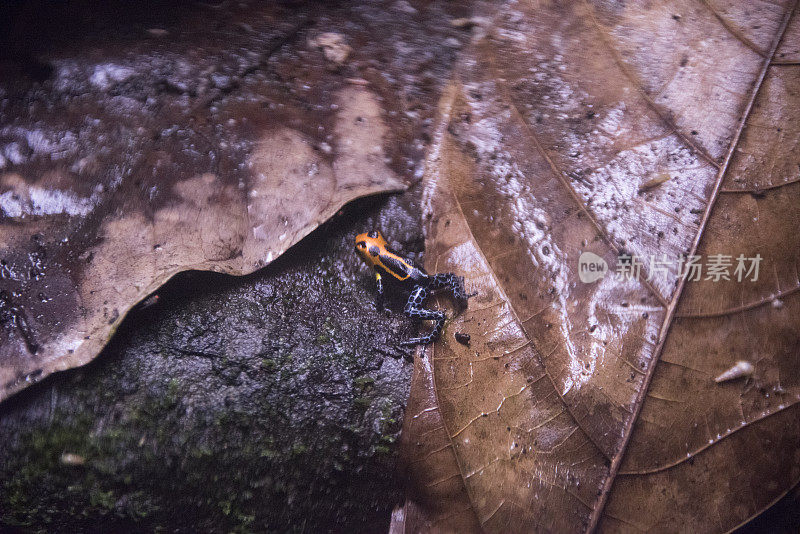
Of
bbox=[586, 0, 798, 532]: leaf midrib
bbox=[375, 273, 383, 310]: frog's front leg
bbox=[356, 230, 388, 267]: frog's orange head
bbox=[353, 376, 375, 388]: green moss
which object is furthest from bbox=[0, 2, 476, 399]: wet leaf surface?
bbox=[586, 0, 798, 532]: leaf midrib

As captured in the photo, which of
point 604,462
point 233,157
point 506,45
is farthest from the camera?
point 506,45

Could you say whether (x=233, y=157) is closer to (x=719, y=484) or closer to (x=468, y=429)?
(x=468, y=429)

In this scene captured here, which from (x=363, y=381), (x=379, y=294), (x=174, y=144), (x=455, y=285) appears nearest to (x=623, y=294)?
(x=455, y=285)

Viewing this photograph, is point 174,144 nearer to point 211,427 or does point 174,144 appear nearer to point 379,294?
point 379,294

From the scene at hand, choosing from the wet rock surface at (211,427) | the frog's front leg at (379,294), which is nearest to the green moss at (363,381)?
the wet rock surface at (211,427)

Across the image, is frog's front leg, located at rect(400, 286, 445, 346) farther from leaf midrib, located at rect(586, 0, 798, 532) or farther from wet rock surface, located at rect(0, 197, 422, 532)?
leaf midrib, located at rect(586, 0, 798, 532)

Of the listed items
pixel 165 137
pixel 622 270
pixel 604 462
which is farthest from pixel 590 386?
pixel 165 137
